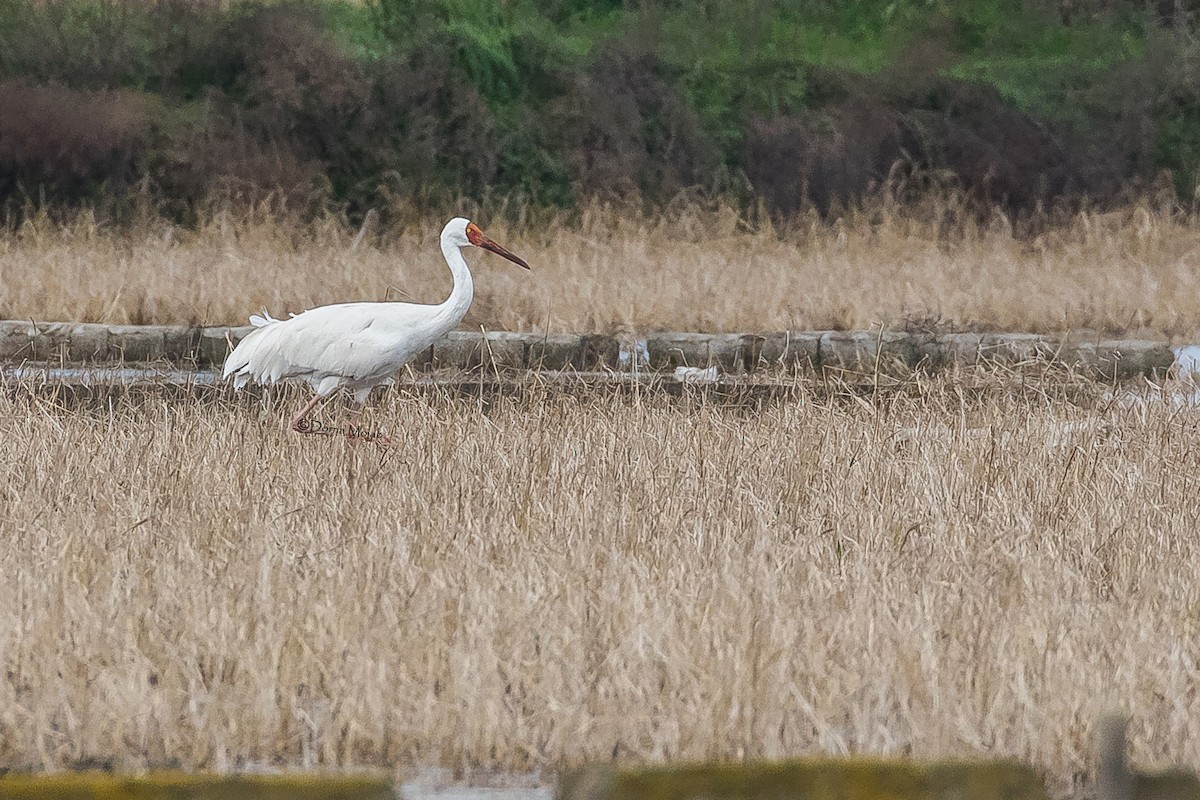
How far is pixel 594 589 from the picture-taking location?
4438mm

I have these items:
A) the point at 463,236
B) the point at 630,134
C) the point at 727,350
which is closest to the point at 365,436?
the point at 463,236

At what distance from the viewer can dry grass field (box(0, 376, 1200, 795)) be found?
3.51 m

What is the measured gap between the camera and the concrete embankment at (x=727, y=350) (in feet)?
29.1

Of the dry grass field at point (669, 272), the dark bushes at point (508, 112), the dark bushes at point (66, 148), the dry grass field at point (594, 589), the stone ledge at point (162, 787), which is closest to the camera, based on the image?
the stone ledge at point (162, 787)

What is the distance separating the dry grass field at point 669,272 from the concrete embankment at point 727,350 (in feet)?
0.87

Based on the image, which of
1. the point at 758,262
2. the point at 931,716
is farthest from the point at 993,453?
the point at 758,262

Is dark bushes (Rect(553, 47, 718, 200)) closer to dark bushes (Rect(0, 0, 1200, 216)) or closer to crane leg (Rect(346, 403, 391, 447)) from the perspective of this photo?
dark bushes (Rect(0, 0, 1200, 216))

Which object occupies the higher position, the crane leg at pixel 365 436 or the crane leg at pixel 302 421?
the crane leg at pixel 302 421

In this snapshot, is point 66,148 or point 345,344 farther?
point 66,148

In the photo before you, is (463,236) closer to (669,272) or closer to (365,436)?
(365,436)

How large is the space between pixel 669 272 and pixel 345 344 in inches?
172

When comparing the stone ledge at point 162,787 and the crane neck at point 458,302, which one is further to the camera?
the crane neck at point 458,302

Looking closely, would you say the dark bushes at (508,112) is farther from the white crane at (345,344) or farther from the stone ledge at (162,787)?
the stone ledge at (162,787)

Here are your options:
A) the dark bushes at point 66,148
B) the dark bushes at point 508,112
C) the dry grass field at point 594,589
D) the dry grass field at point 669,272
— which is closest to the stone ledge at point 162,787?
the dry grass field at point 594,589
